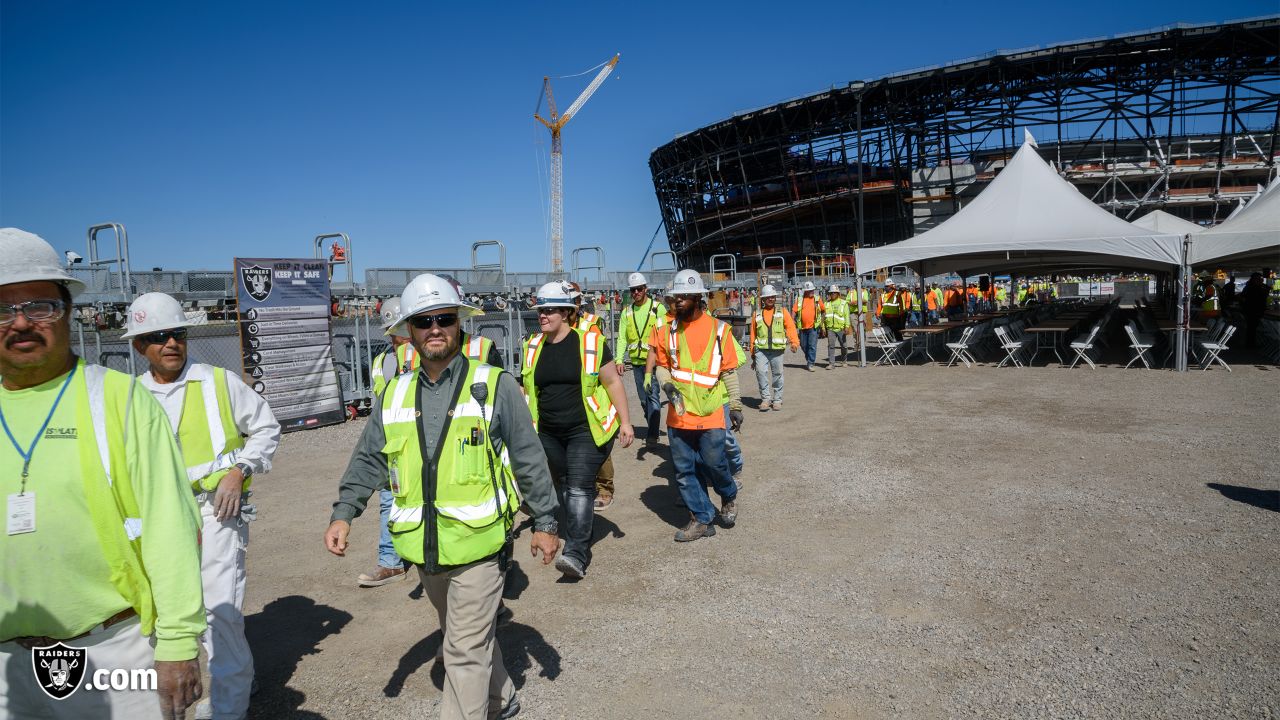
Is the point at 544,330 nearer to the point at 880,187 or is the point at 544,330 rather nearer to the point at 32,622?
the point at 32,622

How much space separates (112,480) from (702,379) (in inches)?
147

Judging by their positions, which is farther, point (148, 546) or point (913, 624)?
point (913, 624)

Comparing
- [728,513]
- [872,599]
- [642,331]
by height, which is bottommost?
[872,599]

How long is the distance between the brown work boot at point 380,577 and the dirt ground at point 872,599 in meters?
0.07

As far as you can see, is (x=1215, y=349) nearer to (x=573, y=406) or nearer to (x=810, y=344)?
(x=810, y=344)

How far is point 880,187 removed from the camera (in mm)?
50562

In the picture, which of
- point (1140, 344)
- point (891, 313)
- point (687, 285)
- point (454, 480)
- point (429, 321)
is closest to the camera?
point (454, 480)

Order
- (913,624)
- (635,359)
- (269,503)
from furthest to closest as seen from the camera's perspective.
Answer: (635,359), (269,503), (913,624)

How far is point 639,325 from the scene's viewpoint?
8250mm

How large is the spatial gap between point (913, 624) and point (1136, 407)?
803 cm

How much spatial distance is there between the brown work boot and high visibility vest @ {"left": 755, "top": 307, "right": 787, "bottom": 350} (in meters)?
6.85

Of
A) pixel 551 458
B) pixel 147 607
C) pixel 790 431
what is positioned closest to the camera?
pixel 147 607

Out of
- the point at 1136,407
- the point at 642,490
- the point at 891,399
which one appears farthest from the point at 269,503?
the point at 1136,407

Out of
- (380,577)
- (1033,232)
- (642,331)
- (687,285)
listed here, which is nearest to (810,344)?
(1033,232)
